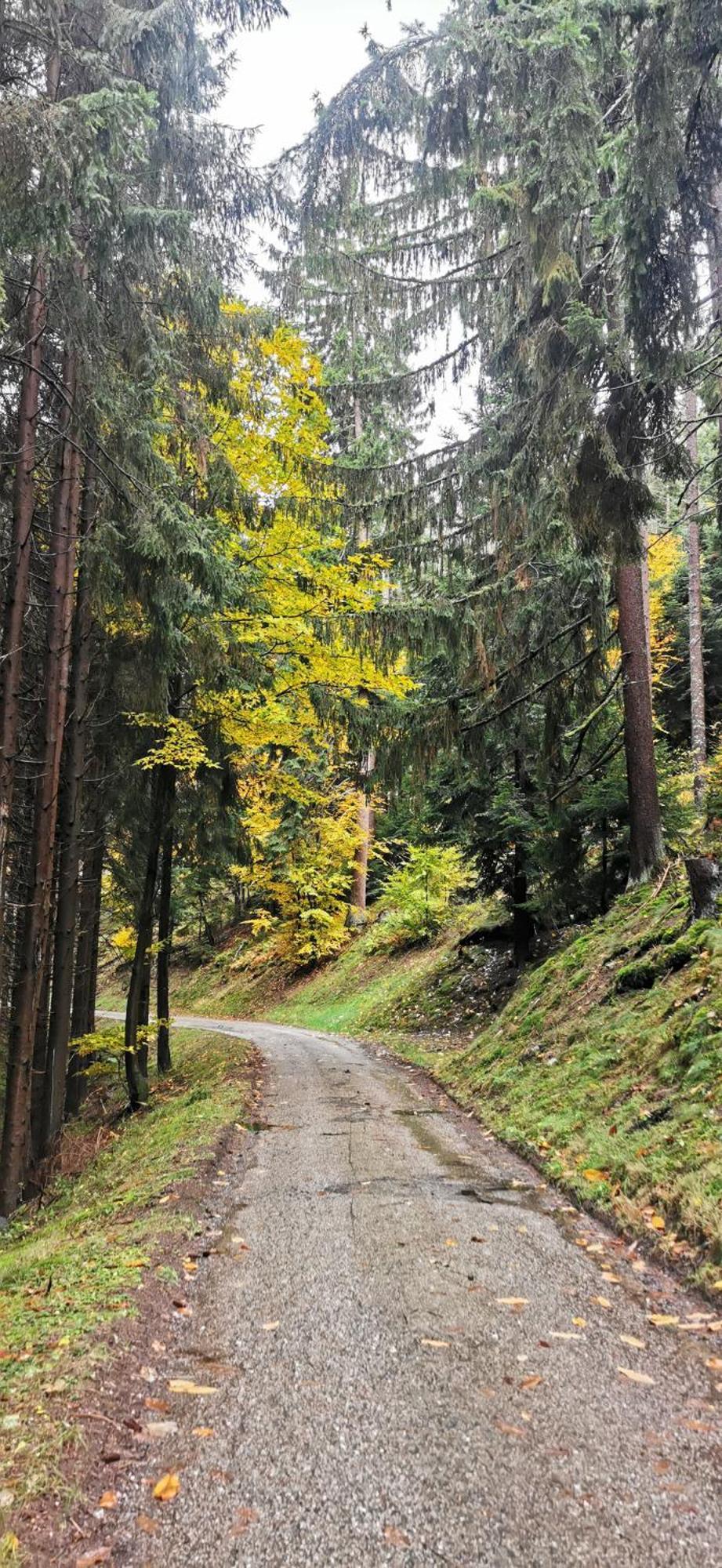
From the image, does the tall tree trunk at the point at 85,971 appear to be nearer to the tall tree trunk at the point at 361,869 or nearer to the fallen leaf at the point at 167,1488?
the fallen leaf at the point at 167,1488

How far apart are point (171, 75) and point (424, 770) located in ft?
27.7

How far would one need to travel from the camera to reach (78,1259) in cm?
460

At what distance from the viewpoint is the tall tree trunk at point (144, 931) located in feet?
35.6

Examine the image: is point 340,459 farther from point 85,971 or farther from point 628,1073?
point 628,1073

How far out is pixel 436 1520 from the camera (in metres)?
2.26

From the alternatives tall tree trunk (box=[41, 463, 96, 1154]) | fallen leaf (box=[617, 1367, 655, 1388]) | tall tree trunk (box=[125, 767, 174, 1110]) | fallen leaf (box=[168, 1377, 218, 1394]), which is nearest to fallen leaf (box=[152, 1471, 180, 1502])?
fallen leaf (box=[168, 1377, 218, 1394])

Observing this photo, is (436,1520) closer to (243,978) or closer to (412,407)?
(412,407)

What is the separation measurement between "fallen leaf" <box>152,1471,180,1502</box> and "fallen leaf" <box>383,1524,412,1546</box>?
680 millimetres

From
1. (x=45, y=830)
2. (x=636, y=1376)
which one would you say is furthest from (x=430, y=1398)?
(x=45, y=830)

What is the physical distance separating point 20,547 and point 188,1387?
6346 mm

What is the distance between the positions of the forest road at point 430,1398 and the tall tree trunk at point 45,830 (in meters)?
3.13

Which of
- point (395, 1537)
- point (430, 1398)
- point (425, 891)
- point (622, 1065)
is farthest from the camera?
point (425, 891)

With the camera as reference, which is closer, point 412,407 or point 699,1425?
point 699,1425

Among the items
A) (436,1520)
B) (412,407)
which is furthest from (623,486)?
(436,1520)
